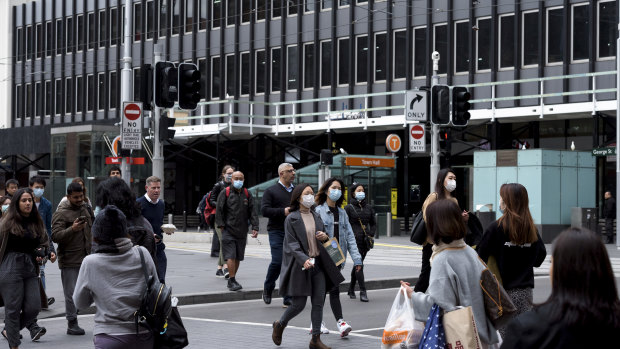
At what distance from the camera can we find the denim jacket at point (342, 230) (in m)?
11.6

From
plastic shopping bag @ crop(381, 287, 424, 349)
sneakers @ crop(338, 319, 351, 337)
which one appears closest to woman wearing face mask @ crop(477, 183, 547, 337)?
plastic shopping bag @ crop(381, 287, 424, 349)

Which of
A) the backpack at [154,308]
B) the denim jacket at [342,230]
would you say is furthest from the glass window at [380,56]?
the backpack at [154,308]

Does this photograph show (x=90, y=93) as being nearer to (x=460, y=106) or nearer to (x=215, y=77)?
(x=215, y=77)

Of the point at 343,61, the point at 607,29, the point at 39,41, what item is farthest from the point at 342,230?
the point at 39,41

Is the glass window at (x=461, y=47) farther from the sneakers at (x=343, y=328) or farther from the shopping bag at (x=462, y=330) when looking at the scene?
the shopping bag at (x=462, y=330)

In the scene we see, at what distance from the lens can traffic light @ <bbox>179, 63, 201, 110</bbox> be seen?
16.8 meters

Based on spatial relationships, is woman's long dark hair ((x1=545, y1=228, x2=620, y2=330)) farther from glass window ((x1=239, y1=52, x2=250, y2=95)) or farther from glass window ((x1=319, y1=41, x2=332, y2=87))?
glass window ((x1=239, y1=52, x2=250, y2=95))

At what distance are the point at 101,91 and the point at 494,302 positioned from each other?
4733cm

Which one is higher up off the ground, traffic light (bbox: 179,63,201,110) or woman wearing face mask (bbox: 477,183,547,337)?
traffic light (bbox: 179,63,201,110)

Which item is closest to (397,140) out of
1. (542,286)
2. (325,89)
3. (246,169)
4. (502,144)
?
(502,144)

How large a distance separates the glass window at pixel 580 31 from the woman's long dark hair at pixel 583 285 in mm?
30751

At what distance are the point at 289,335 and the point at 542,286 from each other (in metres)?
6.96

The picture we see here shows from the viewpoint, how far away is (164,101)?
657 inches

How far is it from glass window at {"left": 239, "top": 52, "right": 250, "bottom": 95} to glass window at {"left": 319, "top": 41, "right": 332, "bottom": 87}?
422 cm
